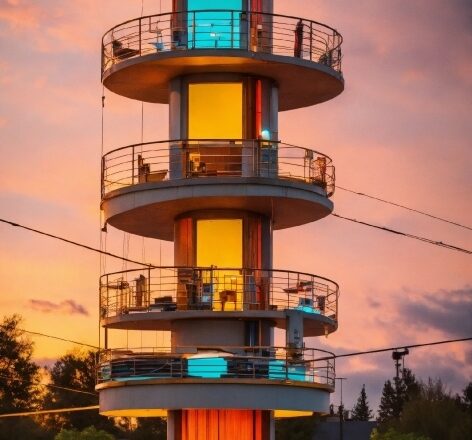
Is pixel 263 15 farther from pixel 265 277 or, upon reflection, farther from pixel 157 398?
pixel 157 398

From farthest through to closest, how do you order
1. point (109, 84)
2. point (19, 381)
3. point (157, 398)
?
point (19, 381), point (109, 84), point (157, 398)

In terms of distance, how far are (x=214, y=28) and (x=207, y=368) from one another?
13549 mm

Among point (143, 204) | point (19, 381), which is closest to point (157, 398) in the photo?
point (143, 204)

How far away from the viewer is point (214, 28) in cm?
7256


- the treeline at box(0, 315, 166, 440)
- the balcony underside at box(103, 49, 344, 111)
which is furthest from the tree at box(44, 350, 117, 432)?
the balcony underside at box(103, 49, 344, 111)

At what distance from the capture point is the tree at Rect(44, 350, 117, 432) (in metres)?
145

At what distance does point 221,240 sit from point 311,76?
749cm

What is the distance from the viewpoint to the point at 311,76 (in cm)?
7344

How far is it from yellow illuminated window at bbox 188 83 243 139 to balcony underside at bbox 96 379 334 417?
10453 mm

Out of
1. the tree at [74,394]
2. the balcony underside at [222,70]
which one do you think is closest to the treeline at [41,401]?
the tree at [74,394]

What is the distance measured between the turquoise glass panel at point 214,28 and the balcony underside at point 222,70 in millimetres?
731

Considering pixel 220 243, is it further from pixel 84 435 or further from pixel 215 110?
pixel 84 435

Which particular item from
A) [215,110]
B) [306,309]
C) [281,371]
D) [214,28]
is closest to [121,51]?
[214,28]

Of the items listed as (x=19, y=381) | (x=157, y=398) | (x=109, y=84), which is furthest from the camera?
(x=19, y=381)
